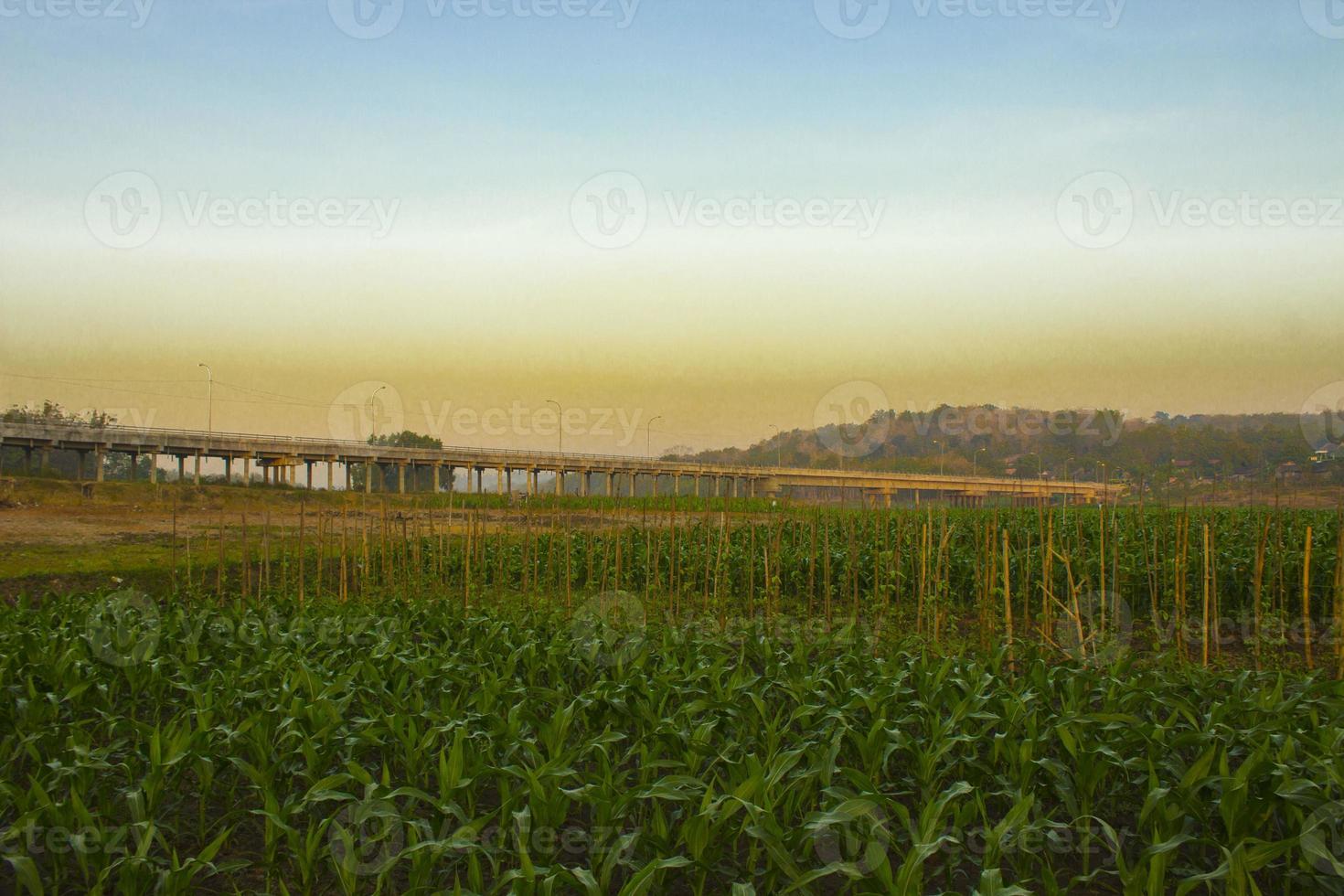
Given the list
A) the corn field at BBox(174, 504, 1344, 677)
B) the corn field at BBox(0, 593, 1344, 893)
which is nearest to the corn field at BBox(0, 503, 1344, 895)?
the corn field at BBox(0, 593, 1344, 893)

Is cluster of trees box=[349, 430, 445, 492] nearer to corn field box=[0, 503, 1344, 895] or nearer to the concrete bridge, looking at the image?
the concrete bridge

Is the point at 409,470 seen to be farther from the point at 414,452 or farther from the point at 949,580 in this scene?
the point at 949,580

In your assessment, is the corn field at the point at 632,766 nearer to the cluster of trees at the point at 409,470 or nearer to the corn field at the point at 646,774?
the corn field at the point at 646,774

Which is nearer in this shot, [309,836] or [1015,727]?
[309,836]

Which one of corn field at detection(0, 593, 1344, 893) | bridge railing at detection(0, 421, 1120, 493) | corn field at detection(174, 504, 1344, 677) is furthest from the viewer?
bridge railing at detection(0, 421, 1120, 493)

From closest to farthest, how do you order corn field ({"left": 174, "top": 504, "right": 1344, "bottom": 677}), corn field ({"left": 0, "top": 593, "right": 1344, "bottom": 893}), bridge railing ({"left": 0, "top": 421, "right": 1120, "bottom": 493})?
corn field ({"left": 0, "top": 593, "right": 1344, "bottom": 893})
corn field ({"left": 174, "top": 504, "right": 1344, "bottom": 677})
bridge railing ({"left": 0, "top": 421, "right": 1120, "bottom": 493})

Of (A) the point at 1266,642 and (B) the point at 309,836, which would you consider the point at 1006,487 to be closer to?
(A) the point at 1266,642

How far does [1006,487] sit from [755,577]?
6104 centimetres

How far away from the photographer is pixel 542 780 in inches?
154

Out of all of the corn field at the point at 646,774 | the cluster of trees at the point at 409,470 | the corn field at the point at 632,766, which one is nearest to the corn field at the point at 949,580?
the corn field at the point at 632,766

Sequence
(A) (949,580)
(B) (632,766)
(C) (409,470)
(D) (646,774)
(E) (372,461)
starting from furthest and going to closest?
1. (C) (409,470)
2. (E) (372,461)
3. (A) (949,580)
4. (B) (632,766)
5. (D) (646,774)

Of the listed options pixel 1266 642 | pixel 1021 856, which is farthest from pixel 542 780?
pixel 1266 642

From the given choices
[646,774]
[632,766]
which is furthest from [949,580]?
[646,774]

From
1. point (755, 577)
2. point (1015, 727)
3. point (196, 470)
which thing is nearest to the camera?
point (1015, 727)
